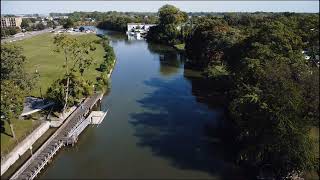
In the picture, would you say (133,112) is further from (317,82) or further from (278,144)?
(317,82)

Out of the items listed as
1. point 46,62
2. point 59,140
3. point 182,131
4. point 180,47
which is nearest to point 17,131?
point 59,140

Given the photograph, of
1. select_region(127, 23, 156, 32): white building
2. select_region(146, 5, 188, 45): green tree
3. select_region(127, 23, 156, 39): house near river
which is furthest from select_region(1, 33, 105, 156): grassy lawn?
select_region(127, 23, 156, 32): white building

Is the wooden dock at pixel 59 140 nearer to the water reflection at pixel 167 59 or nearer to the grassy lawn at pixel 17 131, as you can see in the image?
the grassy lawn at pixel 17 131

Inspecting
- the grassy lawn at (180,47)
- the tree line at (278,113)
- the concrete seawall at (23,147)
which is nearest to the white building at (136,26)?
the grassy lawn at (180,47)

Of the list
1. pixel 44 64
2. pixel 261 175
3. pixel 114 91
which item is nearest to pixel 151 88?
pixel 114 91

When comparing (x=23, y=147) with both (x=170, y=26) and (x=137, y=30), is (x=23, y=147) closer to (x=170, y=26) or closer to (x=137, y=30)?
(x=170, y=26)

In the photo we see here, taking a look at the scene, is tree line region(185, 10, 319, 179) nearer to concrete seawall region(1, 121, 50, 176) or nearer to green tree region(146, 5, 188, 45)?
concrete seawall region(1, 121, 50, 176)
